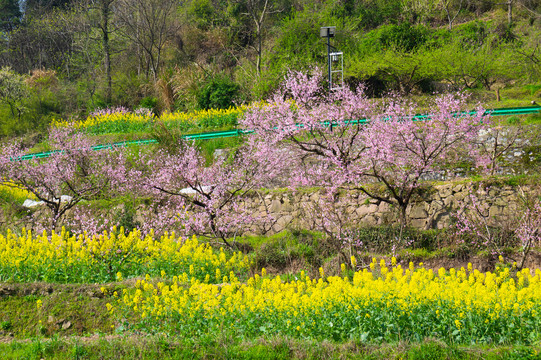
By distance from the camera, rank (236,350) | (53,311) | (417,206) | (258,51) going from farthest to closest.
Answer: (258,51) → (417,206) → (53,311) → (236,350)

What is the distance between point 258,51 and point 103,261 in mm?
20748

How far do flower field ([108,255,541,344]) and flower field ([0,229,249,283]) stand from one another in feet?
7.35

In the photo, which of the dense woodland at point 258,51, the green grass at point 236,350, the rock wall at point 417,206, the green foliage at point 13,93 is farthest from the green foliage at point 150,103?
the green grass at point 236,350

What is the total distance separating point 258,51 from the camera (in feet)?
89.4

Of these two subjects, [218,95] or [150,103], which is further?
[150,103]

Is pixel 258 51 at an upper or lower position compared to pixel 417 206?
upper

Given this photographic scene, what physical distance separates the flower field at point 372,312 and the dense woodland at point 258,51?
14.4 meters

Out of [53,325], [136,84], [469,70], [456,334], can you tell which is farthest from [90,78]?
[456,334]

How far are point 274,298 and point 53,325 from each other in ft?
10.7

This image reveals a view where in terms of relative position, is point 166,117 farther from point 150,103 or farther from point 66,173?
point 66,173

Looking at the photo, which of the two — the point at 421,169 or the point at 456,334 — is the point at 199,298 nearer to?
the point at 456,334

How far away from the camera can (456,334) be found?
5.24 m

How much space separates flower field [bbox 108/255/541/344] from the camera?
529 centimetres

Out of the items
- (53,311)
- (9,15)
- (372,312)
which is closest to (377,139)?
(372,312)
